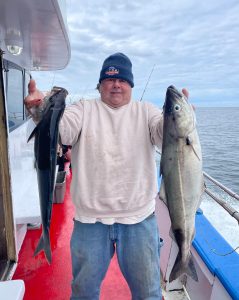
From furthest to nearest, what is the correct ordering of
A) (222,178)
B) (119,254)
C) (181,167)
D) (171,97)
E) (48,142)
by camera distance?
(222,178)
(119,254)
(181,167)
(171,97)
(48,142)

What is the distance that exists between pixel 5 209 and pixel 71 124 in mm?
1450

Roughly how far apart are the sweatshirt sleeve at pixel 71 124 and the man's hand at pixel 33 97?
358mm

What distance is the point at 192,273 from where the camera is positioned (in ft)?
6.91

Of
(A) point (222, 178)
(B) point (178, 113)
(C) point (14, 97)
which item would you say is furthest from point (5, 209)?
(A) point (222, 178)

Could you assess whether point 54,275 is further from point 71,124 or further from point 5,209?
point 71,124

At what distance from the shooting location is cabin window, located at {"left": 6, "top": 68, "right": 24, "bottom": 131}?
4.29 meters

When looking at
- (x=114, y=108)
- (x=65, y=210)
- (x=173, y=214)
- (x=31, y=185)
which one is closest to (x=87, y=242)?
(x=173, y=214)

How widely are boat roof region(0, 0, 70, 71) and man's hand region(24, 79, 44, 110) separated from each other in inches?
27.3

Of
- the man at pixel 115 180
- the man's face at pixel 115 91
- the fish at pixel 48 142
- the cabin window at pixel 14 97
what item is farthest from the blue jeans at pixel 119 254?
the cabin window at pixel 14 97

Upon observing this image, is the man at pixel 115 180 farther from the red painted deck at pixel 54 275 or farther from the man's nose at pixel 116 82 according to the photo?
the red painted deck at pixel 54 275

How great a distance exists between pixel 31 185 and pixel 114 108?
8.54 feet

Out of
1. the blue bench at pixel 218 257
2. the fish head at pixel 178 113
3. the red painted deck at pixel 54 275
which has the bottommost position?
the red painted deck at pixel 54 275

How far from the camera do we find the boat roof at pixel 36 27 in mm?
2041

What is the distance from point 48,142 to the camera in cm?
158
